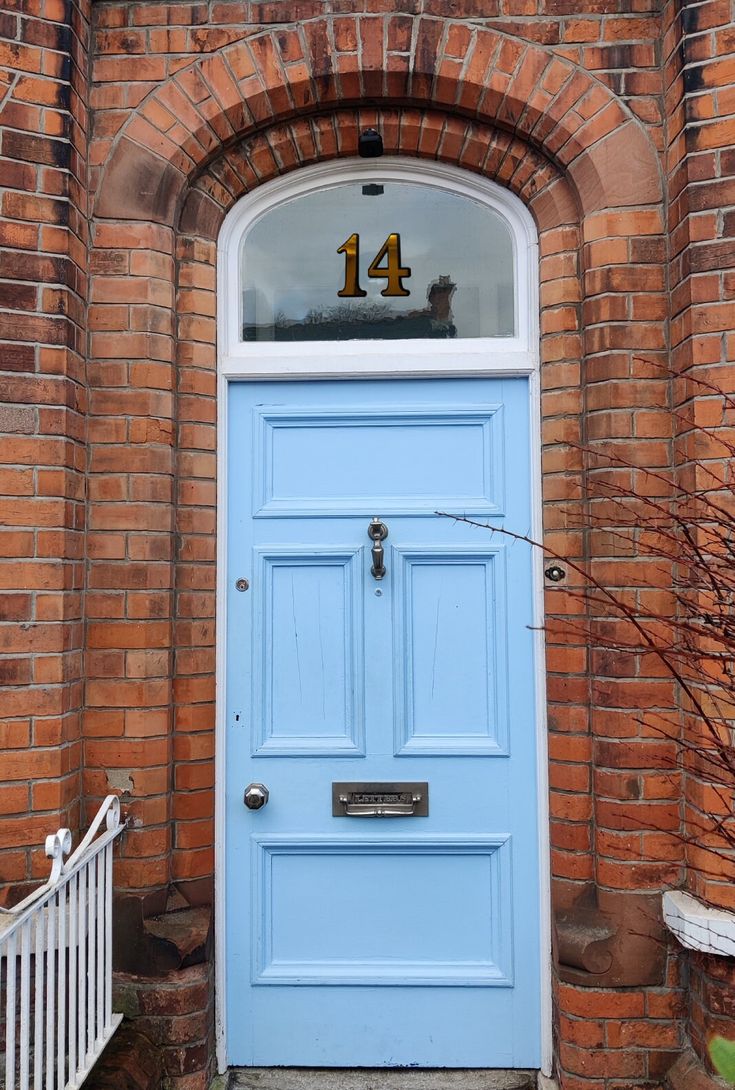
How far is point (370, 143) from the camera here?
9.59 ft

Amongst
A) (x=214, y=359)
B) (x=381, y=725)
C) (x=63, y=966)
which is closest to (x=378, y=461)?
(x=214, y=359)

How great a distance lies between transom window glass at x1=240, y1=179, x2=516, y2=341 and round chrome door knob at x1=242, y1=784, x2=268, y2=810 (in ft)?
5.43

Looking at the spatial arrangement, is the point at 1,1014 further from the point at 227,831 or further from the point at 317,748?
the point at 317,748

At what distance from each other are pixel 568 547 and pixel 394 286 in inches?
46.2

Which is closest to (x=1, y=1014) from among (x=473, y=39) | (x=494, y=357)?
(x=494, y=357)

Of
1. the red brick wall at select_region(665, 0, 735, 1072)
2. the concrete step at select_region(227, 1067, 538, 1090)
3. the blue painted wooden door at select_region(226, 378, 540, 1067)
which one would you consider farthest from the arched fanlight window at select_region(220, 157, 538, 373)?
the concrete step at select_region(227, 1067, 538, 1090)

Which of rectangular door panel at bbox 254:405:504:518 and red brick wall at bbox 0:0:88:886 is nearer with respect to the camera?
red brick wall at bbox 0:0:88:886

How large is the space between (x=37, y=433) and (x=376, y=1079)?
2.47 m

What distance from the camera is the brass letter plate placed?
9.39 feet

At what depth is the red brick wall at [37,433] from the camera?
252cm

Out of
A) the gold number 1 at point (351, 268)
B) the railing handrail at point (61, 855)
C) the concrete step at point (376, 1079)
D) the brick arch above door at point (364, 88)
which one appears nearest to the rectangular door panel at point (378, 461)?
the gold number 1 at point (351, 268)

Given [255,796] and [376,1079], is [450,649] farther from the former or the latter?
[376,1079]

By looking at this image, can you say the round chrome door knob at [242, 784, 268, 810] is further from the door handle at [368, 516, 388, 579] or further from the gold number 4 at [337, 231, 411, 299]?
the gold number 4 at [337, 231, 411, 299]

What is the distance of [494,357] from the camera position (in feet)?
9.62
